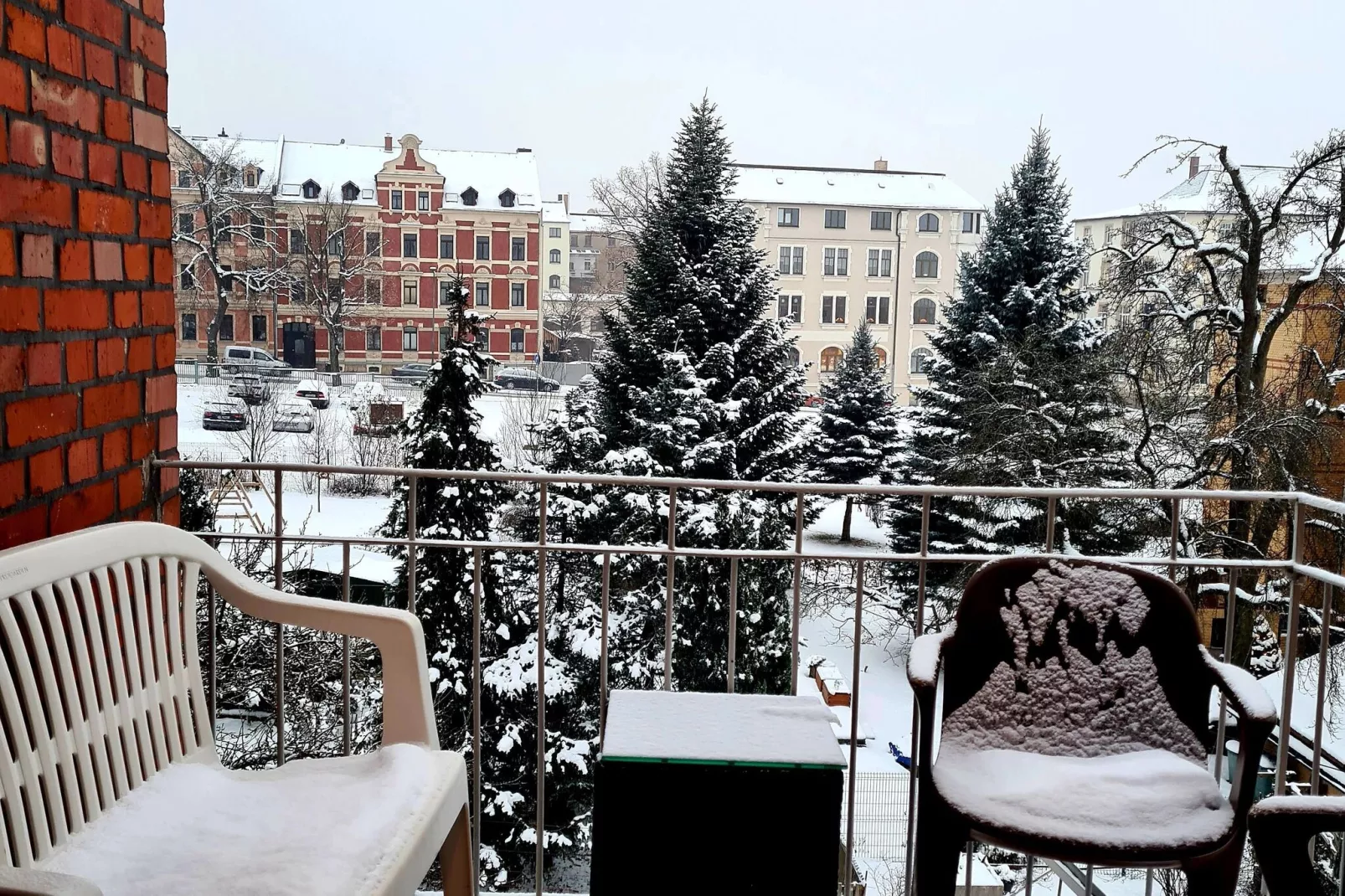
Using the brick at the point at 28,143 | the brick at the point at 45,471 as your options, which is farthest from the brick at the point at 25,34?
the brick at the point at 45,471

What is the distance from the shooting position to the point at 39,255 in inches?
64.3

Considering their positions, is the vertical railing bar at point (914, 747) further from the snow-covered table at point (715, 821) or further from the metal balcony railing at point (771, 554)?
the snow-covered table at point (715, 821)

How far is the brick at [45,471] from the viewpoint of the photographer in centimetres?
161

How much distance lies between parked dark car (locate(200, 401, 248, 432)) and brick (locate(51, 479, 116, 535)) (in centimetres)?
2059

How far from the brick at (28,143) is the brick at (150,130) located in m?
0.36

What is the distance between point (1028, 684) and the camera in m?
2.00

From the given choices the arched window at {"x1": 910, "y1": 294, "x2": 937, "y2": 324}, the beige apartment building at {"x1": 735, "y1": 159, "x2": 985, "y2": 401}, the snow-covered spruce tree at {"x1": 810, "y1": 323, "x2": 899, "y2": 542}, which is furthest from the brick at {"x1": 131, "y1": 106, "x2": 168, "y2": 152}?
the arched window at {"x1": 910, "y1": 294, "x2": 937, "y2": 324}

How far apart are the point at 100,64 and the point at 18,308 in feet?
1.82

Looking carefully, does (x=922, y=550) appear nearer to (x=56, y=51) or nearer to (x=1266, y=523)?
(x=56, y=51)

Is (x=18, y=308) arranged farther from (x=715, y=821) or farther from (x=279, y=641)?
(x=715, y=821)

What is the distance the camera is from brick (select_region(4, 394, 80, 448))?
1.56 m

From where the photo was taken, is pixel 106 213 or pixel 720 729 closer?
pixel 720 729

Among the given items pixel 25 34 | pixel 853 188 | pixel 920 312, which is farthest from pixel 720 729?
pixel 853 188

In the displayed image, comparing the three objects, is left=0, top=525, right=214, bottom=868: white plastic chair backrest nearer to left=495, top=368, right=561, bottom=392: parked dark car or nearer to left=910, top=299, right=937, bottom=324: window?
left=495, top=368, right=561, bottom=392: parked dark car
